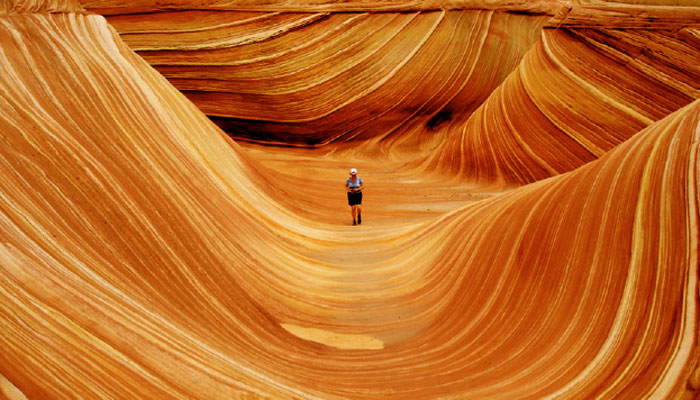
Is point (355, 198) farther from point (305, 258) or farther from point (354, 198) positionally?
point (305, 258)

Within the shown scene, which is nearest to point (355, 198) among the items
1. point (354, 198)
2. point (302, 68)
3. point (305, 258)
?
point (354, 198)

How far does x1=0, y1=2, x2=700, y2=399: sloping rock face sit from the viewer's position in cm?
129

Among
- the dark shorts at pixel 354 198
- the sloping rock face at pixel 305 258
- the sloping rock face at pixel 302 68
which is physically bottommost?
the sloping rock face at pixel 305 258

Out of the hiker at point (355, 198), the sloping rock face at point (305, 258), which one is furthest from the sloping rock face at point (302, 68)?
the hiker at point (355, 198)

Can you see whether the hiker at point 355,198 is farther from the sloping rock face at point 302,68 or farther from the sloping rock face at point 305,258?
the sloping rock face at point 302,68

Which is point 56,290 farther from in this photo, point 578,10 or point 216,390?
point 578,10

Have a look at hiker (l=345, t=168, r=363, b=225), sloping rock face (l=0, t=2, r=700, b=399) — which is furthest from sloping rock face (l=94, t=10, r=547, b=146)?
hiker (l=345, t=168, r=363, b=225)

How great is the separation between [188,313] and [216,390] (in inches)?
17.0

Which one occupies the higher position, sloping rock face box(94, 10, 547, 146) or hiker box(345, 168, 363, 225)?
Answer: sloping rock face box(94, 10, 547, 146)

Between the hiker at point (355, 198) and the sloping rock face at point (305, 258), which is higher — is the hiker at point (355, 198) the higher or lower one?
the higher one

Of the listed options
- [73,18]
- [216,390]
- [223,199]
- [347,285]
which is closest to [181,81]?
[73,18]

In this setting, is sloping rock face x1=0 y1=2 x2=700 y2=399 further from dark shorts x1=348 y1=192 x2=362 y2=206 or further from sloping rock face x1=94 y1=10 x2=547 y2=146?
sloping rock face x1=94 y1=10 x2=547 y2=146

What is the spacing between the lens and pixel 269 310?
6.59 ft

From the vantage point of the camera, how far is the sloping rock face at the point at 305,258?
129 cm
